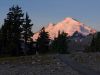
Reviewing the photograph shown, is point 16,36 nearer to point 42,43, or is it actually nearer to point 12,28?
point 12,28

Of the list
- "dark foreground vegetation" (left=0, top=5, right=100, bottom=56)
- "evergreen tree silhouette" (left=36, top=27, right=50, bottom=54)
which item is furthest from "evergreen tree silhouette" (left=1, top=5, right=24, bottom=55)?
"evergreen tree silhouette" (left=36, top=27, right=50, bottom=54)

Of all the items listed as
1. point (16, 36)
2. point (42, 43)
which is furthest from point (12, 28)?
point (42, 43)

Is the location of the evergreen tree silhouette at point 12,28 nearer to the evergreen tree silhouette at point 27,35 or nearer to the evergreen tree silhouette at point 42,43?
the evergreen tree silhouette at point 27,35

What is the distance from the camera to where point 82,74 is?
1131 inches

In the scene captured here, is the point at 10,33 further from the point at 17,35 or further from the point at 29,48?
the point at 29,48

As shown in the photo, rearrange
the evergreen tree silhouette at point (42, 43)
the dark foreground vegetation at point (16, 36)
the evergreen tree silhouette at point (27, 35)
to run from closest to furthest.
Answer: the dark foreground vegetation at point (16, 36)
the evergreen tree silhouette at point (27, 35)
the evergreen tree silhouette at point (42, 43)

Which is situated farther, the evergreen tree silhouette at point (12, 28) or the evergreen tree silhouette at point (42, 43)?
the evergreen tree silhouette at point (42, 43)

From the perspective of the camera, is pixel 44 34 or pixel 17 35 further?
pixel 44 34

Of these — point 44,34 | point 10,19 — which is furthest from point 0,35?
point 44,34

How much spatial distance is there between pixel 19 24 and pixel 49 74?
65678 millimetres

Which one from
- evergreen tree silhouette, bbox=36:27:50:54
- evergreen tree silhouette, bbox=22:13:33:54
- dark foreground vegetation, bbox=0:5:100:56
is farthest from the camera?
evergreen tree silhouette, bbox=36:27:50:54

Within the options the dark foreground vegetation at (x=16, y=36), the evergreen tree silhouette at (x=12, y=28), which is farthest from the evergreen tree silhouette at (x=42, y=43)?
the evergreen tree silhouette at (x=12, y=28)

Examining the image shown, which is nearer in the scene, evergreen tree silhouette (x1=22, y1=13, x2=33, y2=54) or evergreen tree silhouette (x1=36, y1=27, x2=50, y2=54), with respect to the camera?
evergreen tree silhouette (x1=22, y1=13, x2=33, y2=54)

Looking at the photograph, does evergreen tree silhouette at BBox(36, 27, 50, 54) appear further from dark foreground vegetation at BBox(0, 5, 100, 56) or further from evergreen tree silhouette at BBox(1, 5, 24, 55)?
evergreen tree silhouette at BBox(1, 5, 24, 55)
